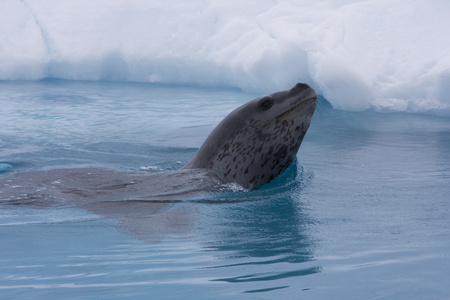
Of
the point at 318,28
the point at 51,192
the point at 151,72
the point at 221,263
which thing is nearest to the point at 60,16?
the point at 151,72

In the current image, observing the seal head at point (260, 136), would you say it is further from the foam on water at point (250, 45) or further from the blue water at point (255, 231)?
the foam on water at point (250, 45)

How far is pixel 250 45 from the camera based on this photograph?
35.5 feet

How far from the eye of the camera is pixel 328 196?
3992mm

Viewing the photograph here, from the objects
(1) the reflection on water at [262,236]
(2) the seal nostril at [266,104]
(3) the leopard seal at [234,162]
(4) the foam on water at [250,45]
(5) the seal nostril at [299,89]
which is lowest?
(1) the reflection on water at [262,236]

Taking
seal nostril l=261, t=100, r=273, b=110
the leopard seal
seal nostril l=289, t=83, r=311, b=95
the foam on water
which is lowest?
the leopard seal

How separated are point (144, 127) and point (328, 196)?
13.3 feet

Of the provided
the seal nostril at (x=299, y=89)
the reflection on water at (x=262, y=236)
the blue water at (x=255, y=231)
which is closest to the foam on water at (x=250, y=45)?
the blue water at (x=255, y=231)

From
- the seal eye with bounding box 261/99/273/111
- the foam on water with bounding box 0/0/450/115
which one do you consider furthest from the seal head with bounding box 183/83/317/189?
the foam on water with bounding box 0/0/450/115

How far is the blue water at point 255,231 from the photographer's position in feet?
7.22

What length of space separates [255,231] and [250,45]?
8139 mm

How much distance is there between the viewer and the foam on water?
8398mm

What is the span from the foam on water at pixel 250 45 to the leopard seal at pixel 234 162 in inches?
172

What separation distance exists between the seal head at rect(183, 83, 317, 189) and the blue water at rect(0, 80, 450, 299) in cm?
20

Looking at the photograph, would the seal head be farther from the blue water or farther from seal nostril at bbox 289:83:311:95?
the blue water
